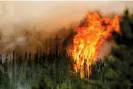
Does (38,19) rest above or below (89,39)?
above

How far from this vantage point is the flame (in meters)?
2.41

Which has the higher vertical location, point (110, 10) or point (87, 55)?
point (110, 10)

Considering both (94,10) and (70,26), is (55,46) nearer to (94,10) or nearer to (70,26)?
(70,26)

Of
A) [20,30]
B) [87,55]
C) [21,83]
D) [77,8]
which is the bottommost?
[21,83]

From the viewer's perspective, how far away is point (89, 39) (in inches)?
97.1

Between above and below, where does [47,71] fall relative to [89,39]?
below

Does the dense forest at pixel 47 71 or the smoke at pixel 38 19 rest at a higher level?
the smoke at pixel 38 19

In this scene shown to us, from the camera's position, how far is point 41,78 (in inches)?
92.0

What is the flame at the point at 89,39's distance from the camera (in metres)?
2.41

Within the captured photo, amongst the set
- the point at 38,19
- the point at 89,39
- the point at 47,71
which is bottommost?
the point at 47,71

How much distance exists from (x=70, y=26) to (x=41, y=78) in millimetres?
432

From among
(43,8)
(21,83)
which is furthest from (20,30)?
(21,83)

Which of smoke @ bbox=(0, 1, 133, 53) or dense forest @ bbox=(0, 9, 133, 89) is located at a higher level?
smoke @ bbox=(0, 1, 133, 53)

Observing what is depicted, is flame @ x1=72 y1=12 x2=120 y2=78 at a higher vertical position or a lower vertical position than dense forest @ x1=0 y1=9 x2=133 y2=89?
higher
